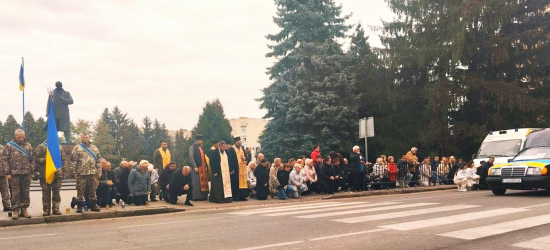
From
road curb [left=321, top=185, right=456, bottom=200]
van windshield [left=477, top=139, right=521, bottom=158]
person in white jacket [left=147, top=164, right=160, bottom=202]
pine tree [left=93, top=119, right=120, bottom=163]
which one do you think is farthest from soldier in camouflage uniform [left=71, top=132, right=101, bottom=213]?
pine tree [left=93, top=119, right=120, bottom=163]

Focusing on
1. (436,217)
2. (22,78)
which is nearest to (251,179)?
(436,217)

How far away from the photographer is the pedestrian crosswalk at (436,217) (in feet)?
27.6

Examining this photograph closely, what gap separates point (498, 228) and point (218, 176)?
9.19 meters

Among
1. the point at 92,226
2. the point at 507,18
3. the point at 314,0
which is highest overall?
the point at 314,0

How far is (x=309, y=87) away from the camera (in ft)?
115

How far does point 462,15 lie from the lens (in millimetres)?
32469

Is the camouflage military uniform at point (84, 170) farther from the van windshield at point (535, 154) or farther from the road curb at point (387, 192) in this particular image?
the van windshield at point (535, 154)

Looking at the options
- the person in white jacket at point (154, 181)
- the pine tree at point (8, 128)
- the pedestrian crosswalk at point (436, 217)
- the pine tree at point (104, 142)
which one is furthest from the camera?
the pine tree at point (8, 128)

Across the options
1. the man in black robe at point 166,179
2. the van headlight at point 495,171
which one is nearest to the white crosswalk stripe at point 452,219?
the van headlight at point 495,171

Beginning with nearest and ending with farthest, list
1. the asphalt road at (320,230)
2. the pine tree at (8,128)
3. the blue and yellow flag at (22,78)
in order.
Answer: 1. the asphalt road at (320,230)
2. the blue and yellow flag at (22,78)
3. the pine tree at (8,128)

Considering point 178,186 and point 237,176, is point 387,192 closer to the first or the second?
point 237,176

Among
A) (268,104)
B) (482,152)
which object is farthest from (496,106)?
(268,104)

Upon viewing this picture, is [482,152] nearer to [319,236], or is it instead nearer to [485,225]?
[485,225]

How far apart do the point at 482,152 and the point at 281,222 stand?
1450 centimetres
